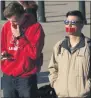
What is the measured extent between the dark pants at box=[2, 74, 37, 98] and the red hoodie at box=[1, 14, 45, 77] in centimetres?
6

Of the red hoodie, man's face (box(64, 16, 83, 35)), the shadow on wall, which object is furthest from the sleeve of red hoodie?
the shadow on wall

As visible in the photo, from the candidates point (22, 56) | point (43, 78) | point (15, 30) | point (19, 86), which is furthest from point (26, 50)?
point (43, 78)

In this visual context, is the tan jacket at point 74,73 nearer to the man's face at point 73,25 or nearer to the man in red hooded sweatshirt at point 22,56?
the man's face at point 73,25

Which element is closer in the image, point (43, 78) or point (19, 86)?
point (19, 86)

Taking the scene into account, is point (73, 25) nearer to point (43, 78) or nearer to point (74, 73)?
point (74, 73)

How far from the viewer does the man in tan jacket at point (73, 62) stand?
15.3 ft

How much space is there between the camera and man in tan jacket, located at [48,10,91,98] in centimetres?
466

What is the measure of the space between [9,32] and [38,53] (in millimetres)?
414

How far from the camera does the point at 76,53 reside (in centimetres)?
471

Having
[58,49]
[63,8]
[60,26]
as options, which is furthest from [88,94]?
[63,8]

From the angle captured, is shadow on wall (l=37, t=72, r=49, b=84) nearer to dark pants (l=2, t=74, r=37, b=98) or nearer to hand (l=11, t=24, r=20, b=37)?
dark pants (l=2, t=74, r=37, b=98)

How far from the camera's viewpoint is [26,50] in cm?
506

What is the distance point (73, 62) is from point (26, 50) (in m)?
0.60

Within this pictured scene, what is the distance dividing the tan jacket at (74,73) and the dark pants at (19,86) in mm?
420
